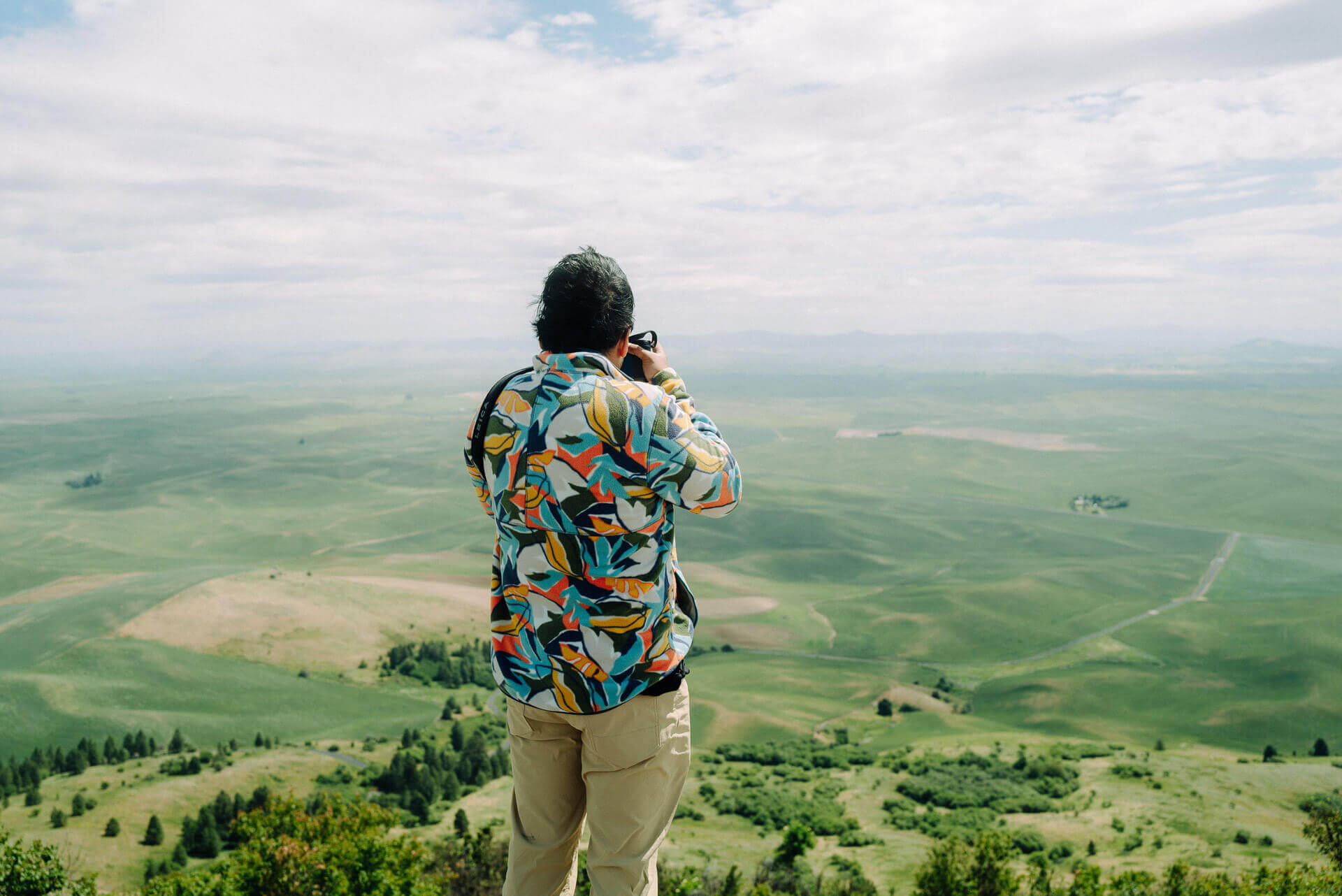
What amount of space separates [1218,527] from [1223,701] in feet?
266

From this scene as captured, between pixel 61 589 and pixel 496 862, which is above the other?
pixel 496 862

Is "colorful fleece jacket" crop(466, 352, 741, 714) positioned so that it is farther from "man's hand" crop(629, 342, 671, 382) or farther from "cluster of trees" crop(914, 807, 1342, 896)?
"cluster of trees" crop(914, 807, 1342, 896)

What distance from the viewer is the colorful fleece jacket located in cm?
237

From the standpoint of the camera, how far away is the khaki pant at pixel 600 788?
2.56 m

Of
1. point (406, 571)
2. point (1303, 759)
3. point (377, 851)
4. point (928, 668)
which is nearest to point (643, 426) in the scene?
point (377, 851)

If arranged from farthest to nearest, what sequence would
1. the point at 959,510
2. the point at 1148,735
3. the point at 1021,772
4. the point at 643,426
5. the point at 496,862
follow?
1. the point at 959,510
2. the point at 1148,735
3. the point at 1021,772
4. the point at 496,862
5. the point at 643,426

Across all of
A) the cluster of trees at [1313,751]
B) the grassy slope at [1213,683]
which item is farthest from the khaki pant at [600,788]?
→ the grassy slope at [1213,683]

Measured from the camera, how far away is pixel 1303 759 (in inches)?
2525

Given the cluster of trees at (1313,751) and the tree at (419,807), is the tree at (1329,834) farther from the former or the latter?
the tree at (419,807)

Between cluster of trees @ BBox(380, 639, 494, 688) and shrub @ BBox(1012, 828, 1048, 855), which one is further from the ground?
shrub @ BBox(1012, 828, 1048, 855)

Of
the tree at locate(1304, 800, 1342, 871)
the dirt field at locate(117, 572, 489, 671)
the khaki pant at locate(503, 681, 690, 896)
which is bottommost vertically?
the dirt field at locate(117, 572, 489, 671)

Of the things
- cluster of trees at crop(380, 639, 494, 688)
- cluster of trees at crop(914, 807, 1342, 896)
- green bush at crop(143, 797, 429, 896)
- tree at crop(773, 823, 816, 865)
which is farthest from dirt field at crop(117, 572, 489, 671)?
green bush at crop(143, 797, 429, 896)

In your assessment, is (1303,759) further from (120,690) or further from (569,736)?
(120,690)

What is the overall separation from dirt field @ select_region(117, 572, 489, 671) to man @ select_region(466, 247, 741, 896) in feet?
318
